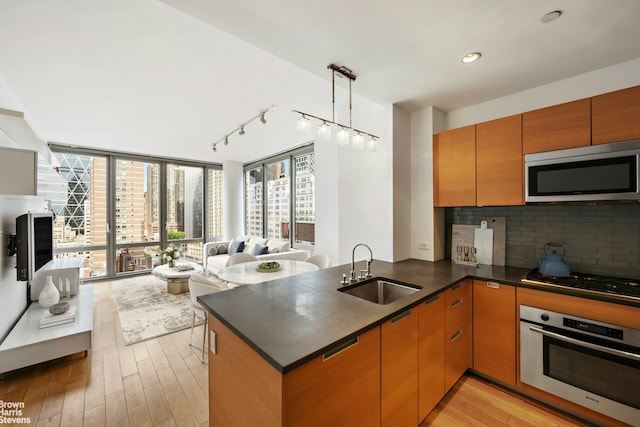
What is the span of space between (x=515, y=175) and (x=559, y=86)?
0.87 metres

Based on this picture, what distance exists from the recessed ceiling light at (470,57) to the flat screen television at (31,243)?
4.07 metres

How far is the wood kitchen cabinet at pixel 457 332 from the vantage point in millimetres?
1880

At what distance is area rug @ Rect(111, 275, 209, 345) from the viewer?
3055 mm

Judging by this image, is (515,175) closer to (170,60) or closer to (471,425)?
(471,425)

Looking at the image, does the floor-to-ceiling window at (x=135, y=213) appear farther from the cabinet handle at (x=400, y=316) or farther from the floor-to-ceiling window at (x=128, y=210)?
the cabinet handle at (x=400, y=316)

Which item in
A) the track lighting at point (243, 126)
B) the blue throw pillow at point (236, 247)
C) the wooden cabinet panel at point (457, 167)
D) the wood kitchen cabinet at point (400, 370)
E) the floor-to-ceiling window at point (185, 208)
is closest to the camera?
the wood kitchen cabinet at point (400, 370)

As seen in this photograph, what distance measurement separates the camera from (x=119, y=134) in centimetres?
428

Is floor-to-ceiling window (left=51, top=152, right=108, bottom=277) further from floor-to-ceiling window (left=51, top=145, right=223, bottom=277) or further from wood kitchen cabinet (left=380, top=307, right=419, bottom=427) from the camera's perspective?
wood kitchen cabinet (left=380, top=307, right=419, bottom=427)

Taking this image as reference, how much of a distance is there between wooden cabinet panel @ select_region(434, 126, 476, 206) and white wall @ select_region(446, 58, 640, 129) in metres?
0.38

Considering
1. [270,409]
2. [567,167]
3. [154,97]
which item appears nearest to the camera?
[270,409]

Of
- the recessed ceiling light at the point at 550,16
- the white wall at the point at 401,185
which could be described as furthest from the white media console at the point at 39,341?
the recessed ceiling light at the point at 550,16

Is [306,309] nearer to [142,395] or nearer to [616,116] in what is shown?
[142,395]

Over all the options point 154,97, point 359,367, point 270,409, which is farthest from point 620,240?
point 154,97

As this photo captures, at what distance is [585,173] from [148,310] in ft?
16.6
